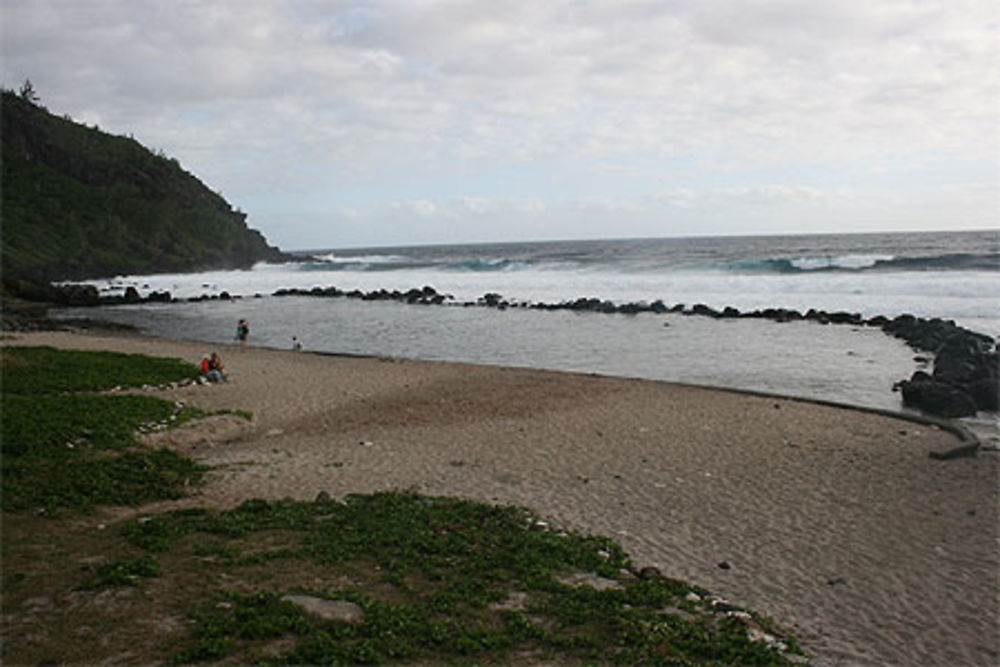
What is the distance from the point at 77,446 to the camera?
348 inches

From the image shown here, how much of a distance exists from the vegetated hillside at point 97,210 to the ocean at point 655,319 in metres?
5.91

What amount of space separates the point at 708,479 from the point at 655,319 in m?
22.1

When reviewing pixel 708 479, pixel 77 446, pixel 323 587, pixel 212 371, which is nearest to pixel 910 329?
pixel 708 479

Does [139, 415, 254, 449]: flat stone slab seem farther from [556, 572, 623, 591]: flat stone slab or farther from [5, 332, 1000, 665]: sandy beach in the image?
[556, 572, 623, 591]: flat stone slab

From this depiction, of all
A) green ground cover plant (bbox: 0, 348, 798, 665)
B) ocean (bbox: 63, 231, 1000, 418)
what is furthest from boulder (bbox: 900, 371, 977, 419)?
green ground cover plant (bbox: 0, 348, 798, 665)

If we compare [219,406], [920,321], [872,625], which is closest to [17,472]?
[219,406]

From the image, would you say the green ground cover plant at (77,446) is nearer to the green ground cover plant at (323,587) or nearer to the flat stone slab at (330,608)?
the green ground cover plant at (323,587)

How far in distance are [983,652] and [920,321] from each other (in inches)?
894

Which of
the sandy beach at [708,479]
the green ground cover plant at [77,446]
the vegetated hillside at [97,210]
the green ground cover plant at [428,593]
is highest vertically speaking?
the vegetated hillside at [97,210]

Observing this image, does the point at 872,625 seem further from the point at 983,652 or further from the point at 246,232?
the point at 246,232

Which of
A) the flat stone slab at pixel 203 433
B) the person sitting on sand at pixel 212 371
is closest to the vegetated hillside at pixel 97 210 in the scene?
the person sitting on sand at pixel 212 371

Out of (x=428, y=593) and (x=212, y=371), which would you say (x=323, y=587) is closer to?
(x=428, y=593)

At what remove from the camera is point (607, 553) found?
662cm

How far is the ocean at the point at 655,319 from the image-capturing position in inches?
754
